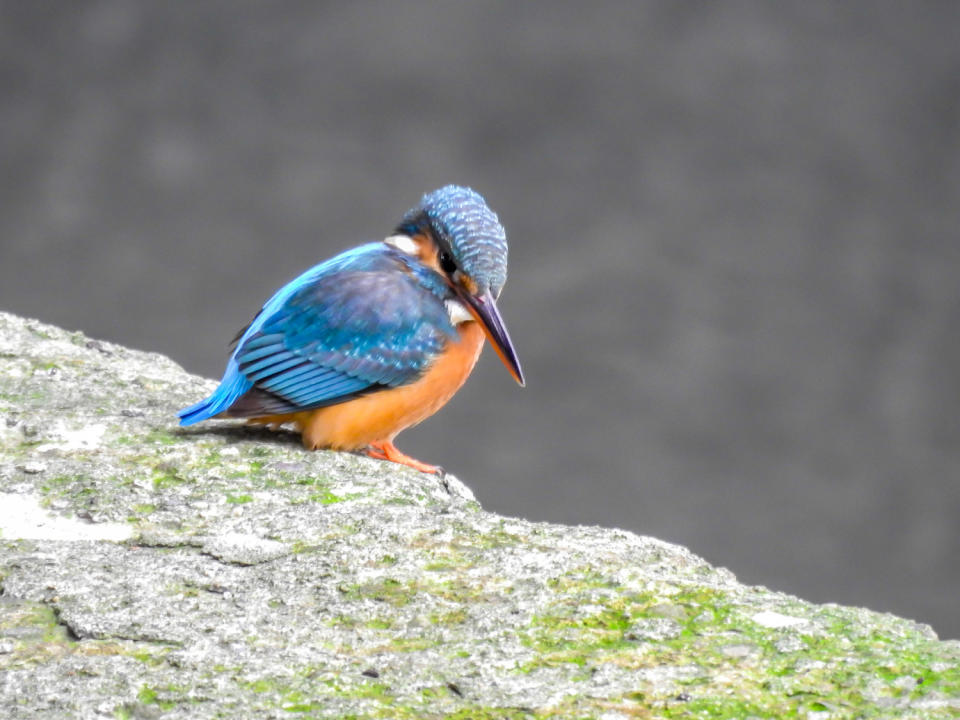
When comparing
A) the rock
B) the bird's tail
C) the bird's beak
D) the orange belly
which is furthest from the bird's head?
the bird's tail

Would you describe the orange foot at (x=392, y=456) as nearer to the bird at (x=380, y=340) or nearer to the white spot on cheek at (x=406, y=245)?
the bird at (x=380, y=340)

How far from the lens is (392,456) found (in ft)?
13.5

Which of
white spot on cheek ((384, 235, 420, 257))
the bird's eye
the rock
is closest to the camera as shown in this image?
the rock

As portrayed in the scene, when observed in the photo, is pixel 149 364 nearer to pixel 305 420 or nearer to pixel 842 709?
pixel 305 420

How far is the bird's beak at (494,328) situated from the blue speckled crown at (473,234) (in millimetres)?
44

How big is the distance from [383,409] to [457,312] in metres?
0.34

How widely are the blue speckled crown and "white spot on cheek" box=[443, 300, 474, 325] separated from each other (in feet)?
0.36

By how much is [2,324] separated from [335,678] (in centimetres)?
283

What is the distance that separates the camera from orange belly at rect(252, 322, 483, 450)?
395cm

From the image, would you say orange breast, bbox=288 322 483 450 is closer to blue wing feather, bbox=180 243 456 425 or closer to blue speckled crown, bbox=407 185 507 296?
blue wing feather, bbox=180 243 456 425

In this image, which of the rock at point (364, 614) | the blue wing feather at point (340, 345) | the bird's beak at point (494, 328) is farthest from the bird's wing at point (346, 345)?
the rock at point (364, 614)

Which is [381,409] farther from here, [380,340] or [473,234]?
[473,234]

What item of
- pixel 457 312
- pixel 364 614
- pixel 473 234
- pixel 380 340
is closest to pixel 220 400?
pixel 380 340

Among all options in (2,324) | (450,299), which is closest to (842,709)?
(450,299)
